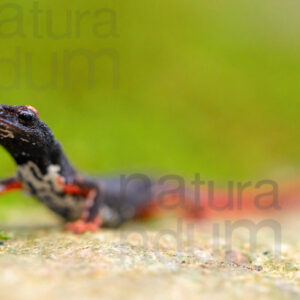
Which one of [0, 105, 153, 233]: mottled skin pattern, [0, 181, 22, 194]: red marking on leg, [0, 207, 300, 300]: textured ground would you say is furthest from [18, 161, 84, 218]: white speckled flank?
[0, 207, 300, 300]: textured ground

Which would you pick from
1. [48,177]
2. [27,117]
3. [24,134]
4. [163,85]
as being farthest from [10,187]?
[163,85]

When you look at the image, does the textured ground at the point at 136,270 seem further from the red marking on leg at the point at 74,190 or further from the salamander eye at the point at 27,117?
the salamander eye at the point at 27,117

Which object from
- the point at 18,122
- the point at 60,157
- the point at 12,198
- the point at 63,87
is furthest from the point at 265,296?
the point at 63,87

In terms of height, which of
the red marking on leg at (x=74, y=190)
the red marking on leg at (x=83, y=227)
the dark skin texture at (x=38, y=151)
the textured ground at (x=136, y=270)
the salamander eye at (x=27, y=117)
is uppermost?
the salamander eye at (x=27, y=117)

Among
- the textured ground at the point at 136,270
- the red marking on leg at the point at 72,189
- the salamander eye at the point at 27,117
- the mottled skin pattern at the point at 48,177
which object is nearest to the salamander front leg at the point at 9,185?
the mottled skin pattern at the point at 48,177

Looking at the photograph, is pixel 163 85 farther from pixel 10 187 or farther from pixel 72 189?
pixel 10 187
